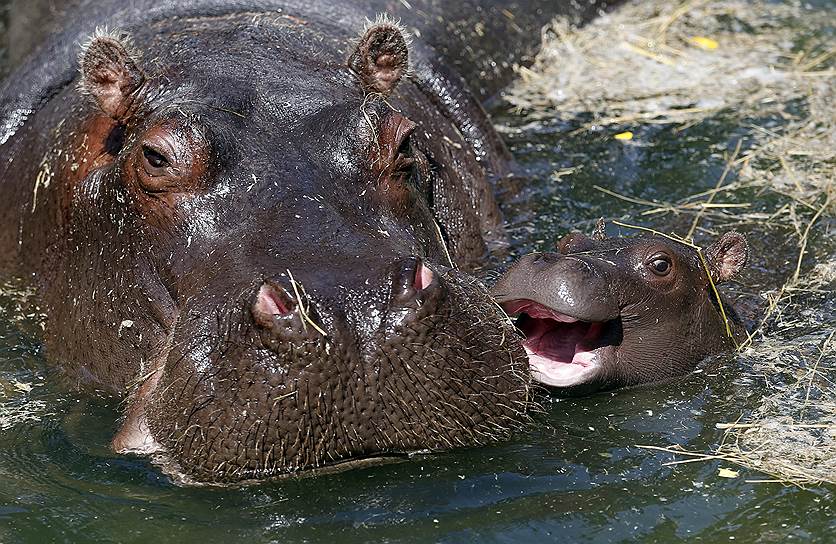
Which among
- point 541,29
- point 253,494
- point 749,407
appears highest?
point 541,29

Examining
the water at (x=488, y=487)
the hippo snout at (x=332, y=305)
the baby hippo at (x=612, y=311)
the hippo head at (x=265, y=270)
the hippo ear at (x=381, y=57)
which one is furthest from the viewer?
the hippo ear at (x=381, y=57)

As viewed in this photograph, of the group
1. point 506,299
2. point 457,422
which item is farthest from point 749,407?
point 457,422

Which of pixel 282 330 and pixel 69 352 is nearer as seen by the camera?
pixel 282 330

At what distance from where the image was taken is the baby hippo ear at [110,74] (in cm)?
587

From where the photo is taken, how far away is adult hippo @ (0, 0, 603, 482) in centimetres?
464

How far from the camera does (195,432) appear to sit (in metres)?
4.83

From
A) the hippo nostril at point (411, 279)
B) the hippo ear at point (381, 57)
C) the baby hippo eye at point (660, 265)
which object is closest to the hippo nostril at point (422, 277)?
the hippo nostril at point (411, 279)

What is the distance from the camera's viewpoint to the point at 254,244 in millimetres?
5062

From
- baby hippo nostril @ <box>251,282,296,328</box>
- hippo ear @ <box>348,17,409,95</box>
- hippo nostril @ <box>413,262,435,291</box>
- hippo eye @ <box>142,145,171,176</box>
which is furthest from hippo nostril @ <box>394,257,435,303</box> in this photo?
hippo ear @ <box>348,17,409,95</box>

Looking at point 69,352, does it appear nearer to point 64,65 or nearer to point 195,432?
point 195,432

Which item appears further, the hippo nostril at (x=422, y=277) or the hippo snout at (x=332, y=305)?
the hippo nostril at (x=422, y=277)

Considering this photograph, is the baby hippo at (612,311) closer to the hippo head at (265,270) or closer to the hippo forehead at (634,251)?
the hippo forehead at (634,251)

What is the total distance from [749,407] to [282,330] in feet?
7.09

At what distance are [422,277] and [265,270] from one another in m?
0.58
